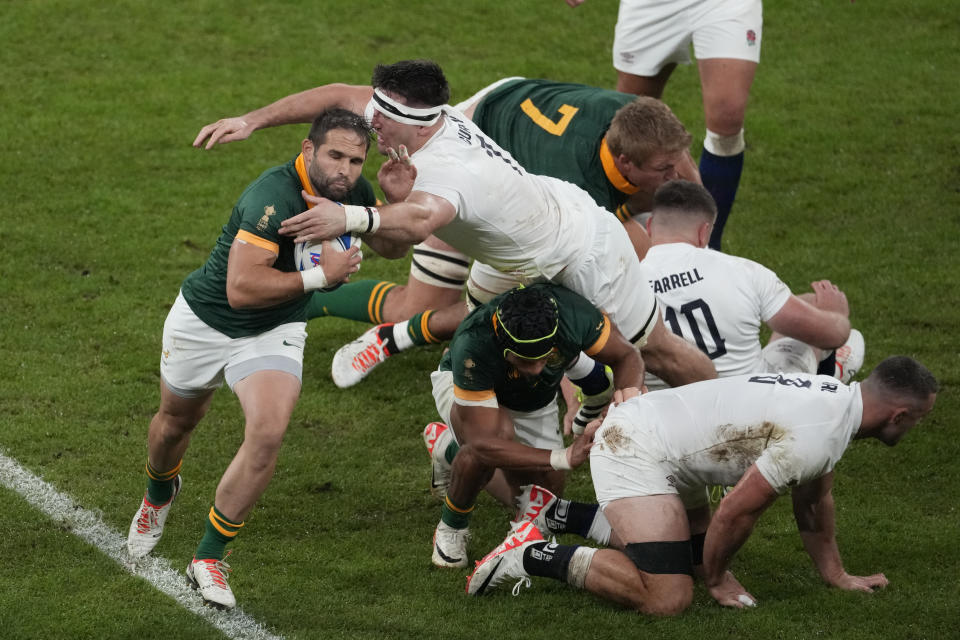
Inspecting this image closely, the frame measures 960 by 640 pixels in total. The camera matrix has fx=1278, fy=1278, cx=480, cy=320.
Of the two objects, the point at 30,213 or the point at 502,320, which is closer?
the point at 502,320

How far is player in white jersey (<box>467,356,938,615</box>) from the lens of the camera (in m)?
5.11

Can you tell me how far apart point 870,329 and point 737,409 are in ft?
10.6

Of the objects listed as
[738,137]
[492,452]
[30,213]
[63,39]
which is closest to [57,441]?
[492,452]

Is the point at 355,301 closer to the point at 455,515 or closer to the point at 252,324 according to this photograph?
the point at 455,515

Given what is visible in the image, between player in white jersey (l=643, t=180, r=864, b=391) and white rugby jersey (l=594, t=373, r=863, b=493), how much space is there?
79 centimetres

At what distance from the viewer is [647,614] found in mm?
5215

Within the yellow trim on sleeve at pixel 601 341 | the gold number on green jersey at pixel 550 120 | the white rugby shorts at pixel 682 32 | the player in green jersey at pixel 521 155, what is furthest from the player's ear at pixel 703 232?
the white rugby shorts at pixel 682 32

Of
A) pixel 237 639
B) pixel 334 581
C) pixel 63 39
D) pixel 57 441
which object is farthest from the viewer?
pixel 63 39

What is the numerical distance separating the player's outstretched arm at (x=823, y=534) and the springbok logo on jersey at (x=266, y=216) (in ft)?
7.99

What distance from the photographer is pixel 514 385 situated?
5.72 metres

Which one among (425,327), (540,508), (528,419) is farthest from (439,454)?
(425,327)

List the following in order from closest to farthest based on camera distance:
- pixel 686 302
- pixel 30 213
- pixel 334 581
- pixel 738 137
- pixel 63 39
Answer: pixel 334 581 → pixel 686 302 → pixel 738 137 → pixel 30 213 → pixel 63 39

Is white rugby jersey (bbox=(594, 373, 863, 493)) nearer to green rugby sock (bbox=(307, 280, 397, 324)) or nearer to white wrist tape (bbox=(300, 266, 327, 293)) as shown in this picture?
white wrist tape (bbox=(300, 266, 327, 293))

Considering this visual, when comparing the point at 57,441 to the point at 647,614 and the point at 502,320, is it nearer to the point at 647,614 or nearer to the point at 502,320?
the point at 502,320
